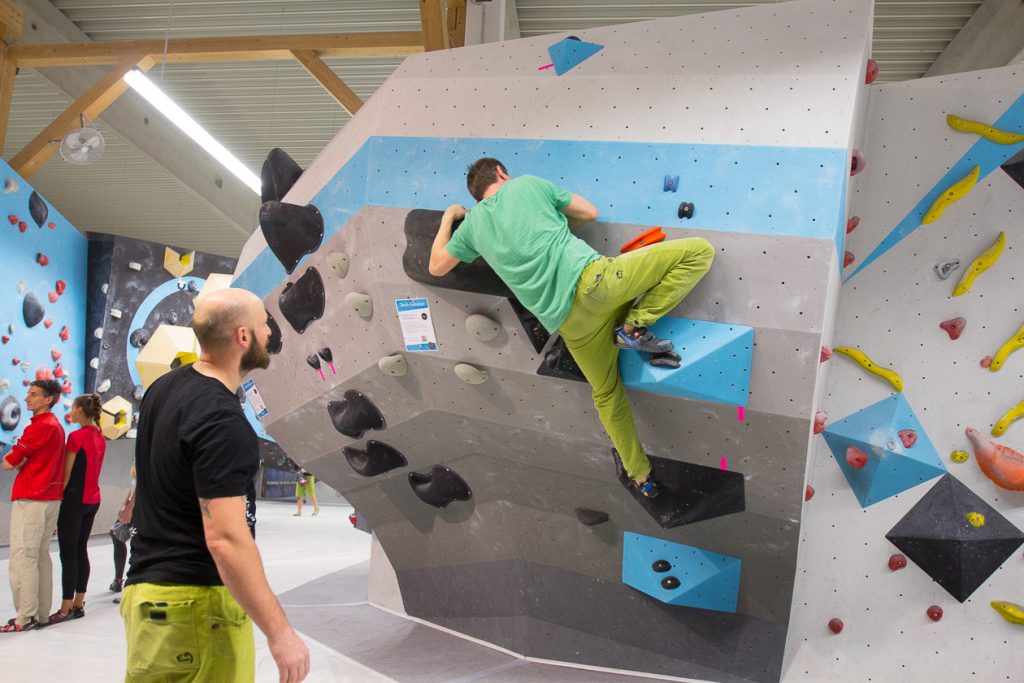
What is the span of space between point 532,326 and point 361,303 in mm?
850

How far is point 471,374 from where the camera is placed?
11.4 feet

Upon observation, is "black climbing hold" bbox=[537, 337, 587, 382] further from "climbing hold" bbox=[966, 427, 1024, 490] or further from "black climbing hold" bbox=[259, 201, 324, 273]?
"climbing hold" bbox=[966, 427, 1024, 490]

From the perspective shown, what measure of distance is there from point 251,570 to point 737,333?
190 cm

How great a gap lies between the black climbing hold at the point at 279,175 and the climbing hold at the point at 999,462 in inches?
139

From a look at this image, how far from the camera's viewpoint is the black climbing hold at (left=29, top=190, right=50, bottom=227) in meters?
7.38

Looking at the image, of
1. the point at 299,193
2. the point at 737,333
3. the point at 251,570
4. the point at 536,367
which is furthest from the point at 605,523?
the point at 251,570

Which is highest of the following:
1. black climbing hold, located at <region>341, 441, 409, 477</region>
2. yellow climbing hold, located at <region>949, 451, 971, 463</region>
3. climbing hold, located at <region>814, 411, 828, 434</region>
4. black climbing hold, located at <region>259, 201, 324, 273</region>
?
black climbing hold, located at <region>259, 201, 324, 273</region>

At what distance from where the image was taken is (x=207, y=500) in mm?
1532

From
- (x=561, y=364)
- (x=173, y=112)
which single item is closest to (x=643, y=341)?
(x=561, y=364)

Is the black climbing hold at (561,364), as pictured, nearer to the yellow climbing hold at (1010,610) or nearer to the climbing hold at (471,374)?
the climbing hold at (471,374)

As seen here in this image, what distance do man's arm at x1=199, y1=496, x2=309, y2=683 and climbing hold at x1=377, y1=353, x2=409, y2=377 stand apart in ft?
7.00

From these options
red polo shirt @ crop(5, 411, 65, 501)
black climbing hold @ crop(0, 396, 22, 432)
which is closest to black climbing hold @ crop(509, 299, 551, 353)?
red polo shirt @ crop(5, 411, 65, 501)

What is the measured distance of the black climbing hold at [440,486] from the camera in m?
4.25

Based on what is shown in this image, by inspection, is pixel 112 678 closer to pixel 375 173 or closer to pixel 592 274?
pixel 375 173
